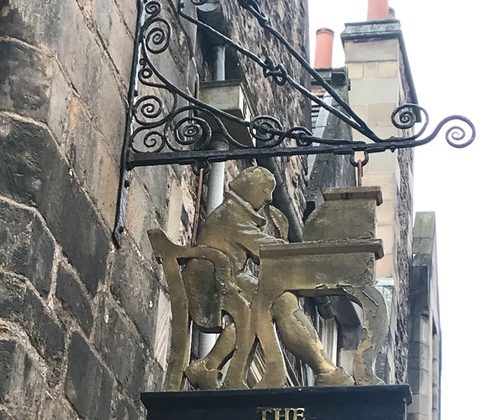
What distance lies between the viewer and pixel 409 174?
1639 cm

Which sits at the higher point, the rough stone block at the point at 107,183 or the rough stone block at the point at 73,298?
the rough stone block at the point at 107,183

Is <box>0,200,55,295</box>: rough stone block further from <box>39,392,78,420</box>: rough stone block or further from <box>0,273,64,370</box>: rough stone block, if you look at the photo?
<box>39,392,78,420</box>: rough stone block

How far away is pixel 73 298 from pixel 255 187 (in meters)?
0.83

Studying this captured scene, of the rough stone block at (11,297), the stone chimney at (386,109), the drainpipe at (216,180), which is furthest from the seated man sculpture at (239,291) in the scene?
the stone chimney at (386,109)

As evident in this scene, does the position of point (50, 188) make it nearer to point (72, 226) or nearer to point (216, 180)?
point (72, 226)

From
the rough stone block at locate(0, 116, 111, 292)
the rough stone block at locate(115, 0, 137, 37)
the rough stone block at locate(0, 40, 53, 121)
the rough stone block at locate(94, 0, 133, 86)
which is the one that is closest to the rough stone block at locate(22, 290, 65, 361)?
the rough stone block at locate(0, 116, 111, 292)

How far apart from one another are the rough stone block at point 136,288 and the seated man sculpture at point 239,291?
1.16ft

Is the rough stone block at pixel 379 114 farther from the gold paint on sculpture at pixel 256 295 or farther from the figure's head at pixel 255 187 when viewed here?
→ the gold paint on sculpture at pixel 256 295

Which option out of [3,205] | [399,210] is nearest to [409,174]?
[399,210]

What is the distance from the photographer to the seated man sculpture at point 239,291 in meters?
3.87

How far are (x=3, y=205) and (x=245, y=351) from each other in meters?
0.93

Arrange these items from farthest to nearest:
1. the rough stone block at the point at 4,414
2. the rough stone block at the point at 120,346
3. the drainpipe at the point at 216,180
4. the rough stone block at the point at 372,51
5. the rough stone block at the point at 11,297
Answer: the rough stone block at the point at 372,51 < the drainpipe at the point at 216,180 < the rough stone block at the point at 120,346 < the rough stone block at the point at 11,297 < the rough stone block at the point at 4,414

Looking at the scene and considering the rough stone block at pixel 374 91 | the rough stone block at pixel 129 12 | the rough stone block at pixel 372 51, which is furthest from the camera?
the rough stone block at pixel 372 51

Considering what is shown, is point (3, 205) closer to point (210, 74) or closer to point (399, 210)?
point (210, 74)
